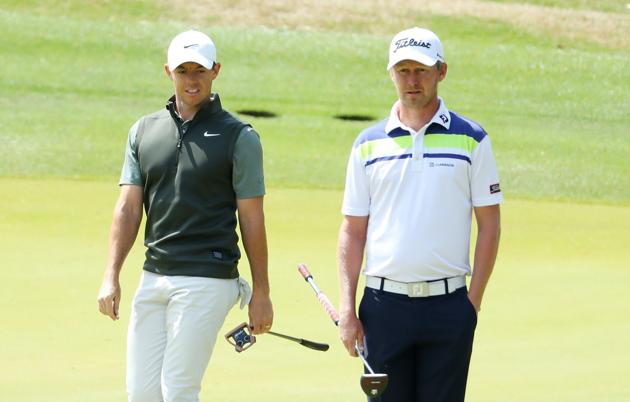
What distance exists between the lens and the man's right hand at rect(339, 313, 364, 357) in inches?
223

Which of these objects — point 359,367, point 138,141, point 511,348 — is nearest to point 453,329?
point 138,141

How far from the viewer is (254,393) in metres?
8.02

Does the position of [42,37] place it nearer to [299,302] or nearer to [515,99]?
[515,99]

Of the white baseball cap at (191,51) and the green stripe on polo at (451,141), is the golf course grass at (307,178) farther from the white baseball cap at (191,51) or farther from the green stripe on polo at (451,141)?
the green stripe on polo at (451,141)

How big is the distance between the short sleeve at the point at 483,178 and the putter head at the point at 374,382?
0.82m

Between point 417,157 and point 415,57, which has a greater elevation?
point 415,57

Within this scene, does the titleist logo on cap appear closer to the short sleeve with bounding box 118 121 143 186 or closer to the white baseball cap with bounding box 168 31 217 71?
the white baseball cap with bounding box 168 31 217 71

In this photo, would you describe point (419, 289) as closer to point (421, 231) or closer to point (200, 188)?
point (421, 231)

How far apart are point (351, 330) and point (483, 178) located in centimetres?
84

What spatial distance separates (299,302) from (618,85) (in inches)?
620

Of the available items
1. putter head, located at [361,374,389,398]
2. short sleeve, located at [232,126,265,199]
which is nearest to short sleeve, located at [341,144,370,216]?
short sleeve, located at [232,126,265,199]

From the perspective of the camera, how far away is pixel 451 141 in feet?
18.3

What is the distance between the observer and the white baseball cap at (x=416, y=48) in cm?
556

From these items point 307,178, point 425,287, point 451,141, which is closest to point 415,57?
point 451,141
